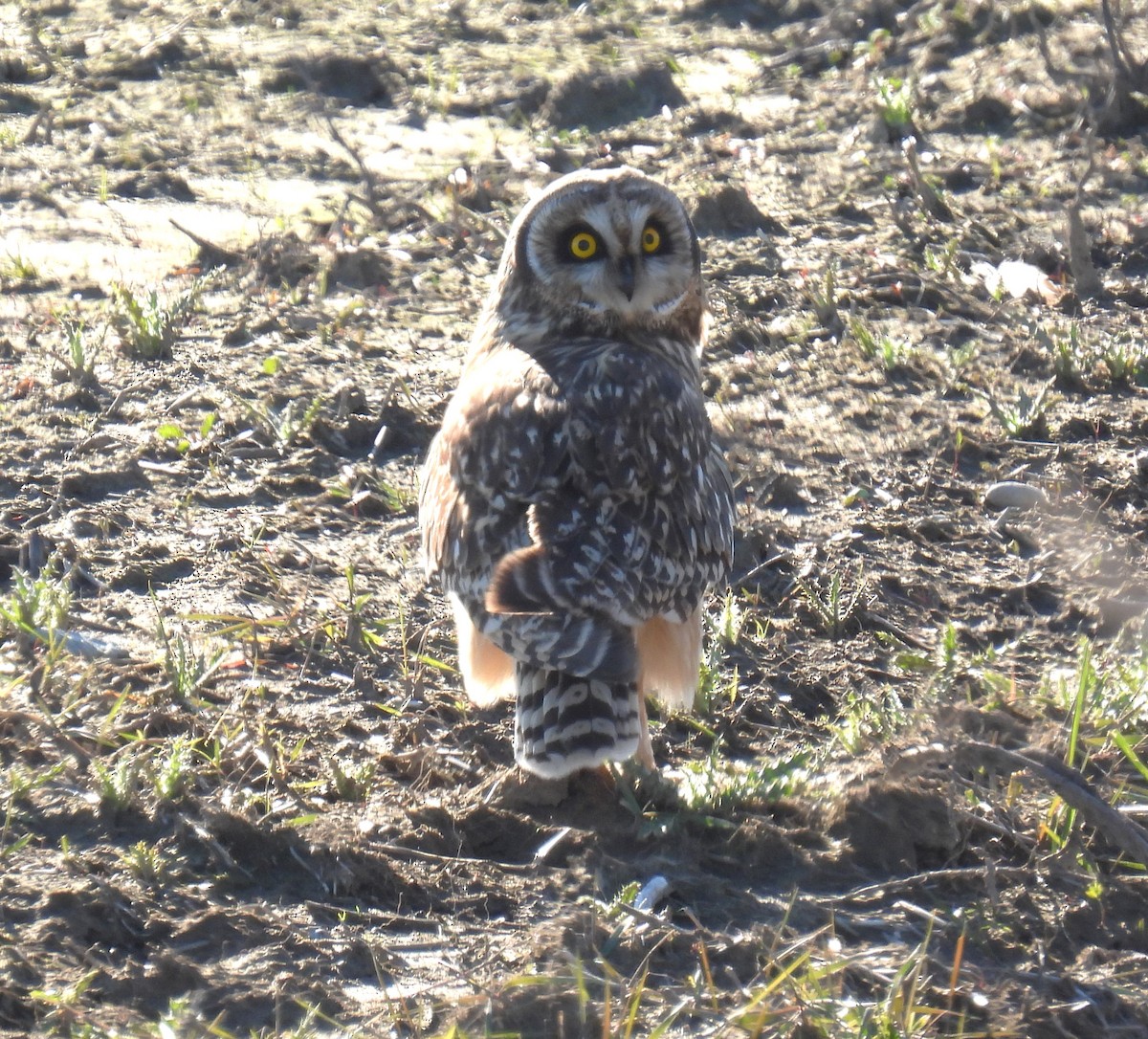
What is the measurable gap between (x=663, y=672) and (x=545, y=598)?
73 centimetres

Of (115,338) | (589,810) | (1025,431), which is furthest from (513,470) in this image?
(115,338)

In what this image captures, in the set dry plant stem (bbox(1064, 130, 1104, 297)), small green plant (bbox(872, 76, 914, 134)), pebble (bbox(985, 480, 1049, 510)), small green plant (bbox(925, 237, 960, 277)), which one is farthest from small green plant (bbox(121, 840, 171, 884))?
small green plant (bbox(872, 76, 914, 134))

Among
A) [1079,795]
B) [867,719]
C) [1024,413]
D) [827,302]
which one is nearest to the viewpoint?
[1079,795]

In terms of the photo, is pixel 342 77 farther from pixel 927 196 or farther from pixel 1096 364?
pixel 1096 364

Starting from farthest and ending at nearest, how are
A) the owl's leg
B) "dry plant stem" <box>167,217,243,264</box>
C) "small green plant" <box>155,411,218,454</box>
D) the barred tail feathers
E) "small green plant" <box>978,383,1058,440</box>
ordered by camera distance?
1. "dry plant stem" <box>167,217,243,264</box>
2. "small green plant" <box>978,383,1058,440</box>
3. "small green plant" <box>155,411,218,454</box>
4. the owl's leg
5. the barred tail feathers

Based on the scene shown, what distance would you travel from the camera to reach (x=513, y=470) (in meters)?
4.23

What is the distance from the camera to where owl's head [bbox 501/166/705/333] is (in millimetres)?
4844

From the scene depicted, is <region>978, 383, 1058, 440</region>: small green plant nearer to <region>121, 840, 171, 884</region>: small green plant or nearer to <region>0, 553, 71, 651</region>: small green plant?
<region>0, 553, 71, 651</region>: small green plant

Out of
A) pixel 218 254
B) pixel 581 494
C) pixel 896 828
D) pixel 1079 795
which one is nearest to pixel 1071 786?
pixel 1079 795

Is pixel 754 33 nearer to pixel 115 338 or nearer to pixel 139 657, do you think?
pixel 115 338

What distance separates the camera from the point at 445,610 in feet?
16.5

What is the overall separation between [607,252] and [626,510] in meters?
1.07

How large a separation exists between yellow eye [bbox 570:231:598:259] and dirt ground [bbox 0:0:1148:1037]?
1180 mm

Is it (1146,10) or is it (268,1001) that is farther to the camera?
(1146,10)
